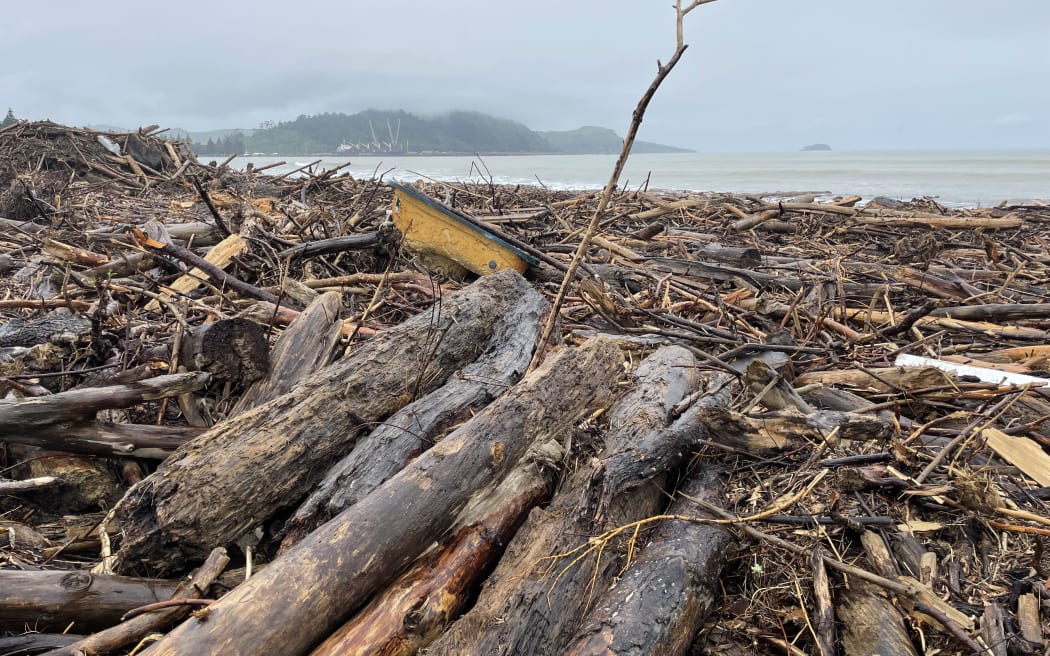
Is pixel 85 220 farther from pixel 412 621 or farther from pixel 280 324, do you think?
pixel 412 621

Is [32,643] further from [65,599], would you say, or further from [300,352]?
[300,352]

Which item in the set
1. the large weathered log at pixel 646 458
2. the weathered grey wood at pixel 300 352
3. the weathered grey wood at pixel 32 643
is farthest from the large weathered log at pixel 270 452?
the large weathered log at pixel 646 458

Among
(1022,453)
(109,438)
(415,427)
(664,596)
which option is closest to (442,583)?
(664,596)

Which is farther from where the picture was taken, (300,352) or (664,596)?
(300,352)

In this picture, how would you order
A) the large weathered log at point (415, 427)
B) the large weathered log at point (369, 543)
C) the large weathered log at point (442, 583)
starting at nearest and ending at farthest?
the large weathered log at point (369, 543) → the large weathered log at point (442, 583) → the large weathered log at point (415, 427)

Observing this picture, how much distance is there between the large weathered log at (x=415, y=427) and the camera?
216 cm

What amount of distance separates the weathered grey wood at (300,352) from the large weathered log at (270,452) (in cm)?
45

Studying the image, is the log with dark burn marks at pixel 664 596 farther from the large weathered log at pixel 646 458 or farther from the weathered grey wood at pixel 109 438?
the weathered grey wood at pixel 109 438

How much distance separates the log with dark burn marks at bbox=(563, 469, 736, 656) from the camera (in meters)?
1.64

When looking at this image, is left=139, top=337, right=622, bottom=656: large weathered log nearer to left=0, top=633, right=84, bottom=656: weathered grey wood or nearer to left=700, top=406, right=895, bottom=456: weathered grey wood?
left=0, top=633, right=84, bottom=656: weathered grey wood

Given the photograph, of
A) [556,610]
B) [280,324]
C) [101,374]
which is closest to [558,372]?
[556,610]

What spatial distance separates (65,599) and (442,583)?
127cm

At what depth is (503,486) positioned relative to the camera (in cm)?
225

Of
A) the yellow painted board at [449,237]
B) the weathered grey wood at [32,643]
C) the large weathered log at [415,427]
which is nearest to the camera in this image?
the weathered grey wood at [32,643]
